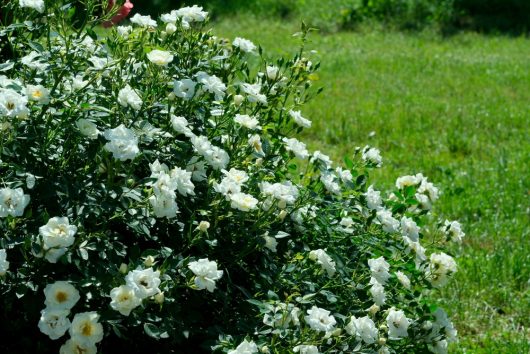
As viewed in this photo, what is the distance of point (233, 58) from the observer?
2799 millimetres

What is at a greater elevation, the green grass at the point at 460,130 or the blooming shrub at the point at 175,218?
the blooming shrub at the point at 175,218

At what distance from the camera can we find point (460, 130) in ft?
21.0

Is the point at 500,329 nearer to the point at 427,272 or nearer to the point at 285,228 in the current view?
the point at 427,272

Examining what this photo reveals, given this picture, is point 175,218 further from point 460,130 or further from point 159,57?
point 460,130

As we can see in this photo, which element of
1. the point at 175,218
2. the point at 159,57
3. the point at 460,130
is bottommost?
the point at 460,130

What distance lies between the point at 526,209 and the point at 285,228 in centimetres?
268

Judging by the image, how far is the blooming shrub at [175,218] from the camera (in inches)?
81.9

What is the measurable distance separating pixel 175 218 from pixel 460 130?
4.40 meters

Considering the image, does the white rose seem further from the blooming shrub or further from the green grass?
the green grass

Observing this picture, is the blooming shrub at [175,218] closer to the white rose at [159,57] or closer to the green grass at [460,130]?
the white rose at [159,57]

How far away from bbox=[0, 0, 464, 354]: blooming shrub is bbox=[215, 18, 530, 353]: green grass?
1102 millimetres

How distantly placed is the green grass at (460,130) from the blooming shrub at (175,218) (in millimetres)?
1102

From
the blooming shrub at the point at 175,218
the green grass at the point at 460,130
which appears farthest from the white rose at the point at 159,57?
the green grass at the point at 460,130

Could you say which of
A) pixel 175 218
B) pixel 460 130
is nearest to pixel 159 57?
pixel 175 218
